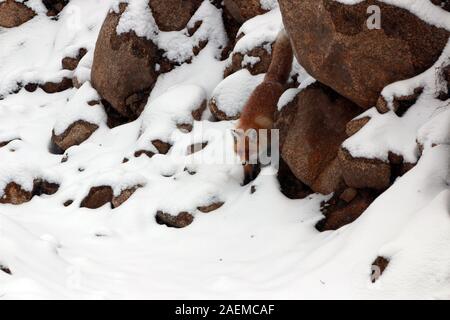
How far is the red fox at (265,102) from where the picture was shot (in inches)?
300

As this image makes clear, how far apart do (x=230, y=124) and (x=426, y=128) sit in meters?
3.62

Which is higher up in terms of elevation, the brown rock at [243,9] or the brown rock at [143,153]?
the brown rock at [243,9]

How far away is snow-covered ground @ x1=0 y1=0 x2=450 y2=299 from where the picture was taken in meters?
4.60

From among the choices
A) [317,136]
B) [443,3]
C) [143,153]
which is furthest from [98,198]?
→ [443,3]

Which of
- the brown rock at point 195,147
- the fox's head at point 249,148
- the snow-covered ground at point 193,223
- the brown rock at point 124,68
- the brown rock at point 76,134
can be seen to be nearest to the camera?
the snow-covered ground at point 193,223

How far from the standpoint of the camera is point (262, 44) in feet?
28.4

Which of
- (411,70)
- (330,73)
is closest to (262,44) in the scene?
(330,73)

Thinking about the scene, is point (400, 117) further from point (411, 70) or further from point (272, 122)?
point (272, 122)

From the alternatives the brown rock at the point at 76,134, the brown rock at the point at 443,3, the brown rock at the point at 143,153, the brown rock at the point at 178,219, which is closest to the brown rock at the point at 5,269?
the brown rock at the point at 178,219

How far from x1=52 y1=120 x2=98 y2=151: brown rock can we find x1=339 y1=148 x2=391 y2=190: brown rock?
5.28m

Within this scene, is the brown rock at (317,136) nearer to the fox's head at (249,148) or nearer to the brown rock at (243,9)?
the fox's head at (249,148)

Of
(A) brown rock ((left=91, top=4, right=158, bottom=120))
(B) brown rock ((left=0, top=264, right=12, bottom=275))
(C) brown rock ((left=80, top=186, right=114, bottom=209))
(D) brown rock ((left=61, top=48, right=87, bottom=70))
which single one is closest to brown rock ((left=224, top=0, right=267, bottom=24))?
(A) brown rock ((left=91, top=4, right=158, bottom=120))

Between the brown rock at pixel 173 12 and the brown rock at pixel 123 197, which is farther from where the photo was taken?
the brown rock at pixel 173 12

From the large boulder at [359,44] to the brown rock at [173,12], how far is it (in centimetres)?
391
